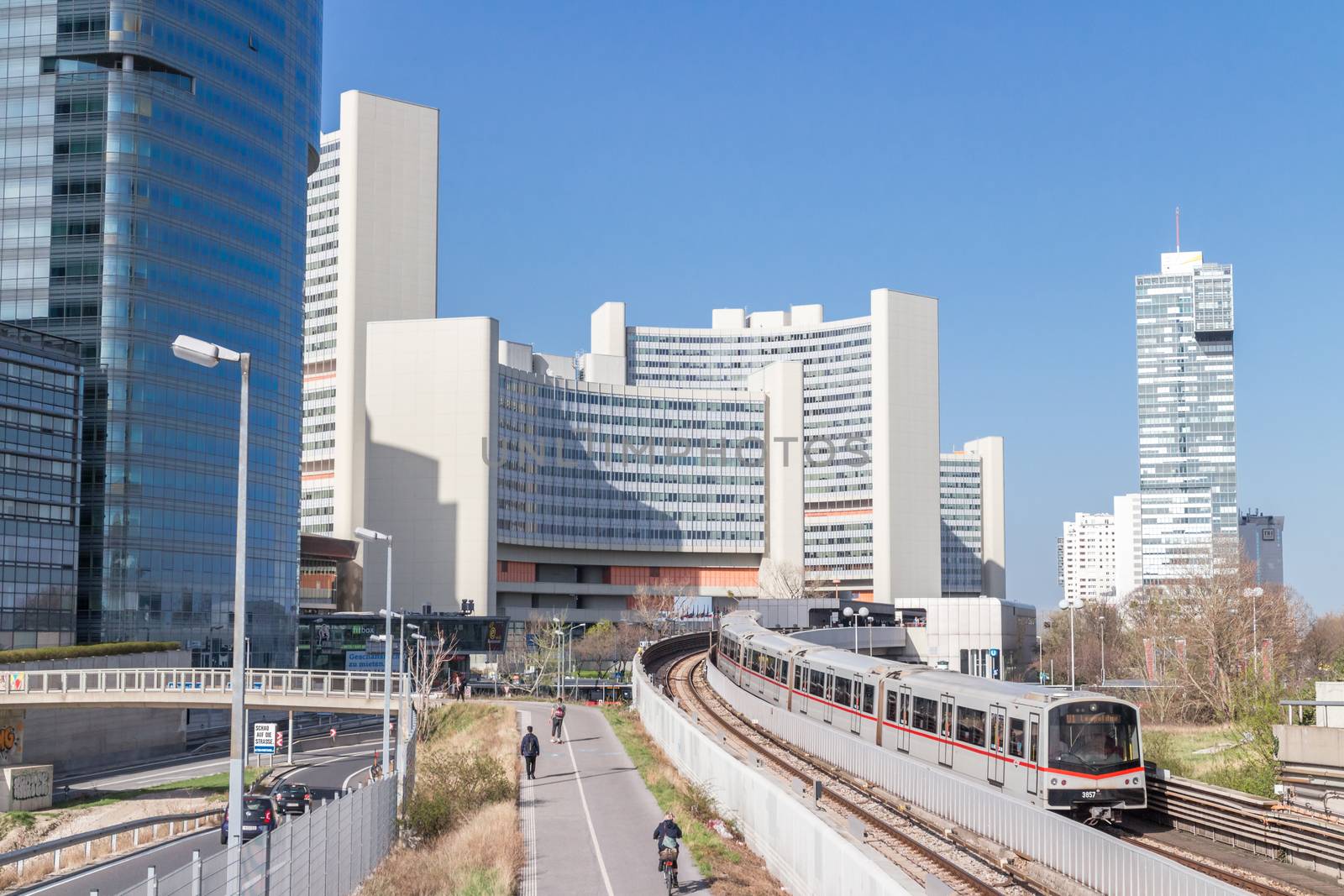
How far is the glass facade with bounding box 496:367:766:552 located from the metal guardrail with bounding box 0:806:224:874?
4638 inches

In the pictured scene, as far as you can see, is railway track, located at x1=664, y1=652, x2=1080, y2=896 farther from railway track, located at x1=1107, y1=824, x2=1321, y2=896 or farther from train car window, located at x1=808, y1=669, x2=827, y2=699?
railway track, located at x1=1107, y1=824, x2=1321, y2=896

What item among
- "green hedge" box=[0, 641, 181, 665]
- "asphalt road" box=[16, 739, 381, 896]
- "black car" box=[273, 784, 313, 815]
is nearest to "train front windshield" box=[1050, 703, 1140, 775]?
"asphalt road" box=[16, 739, 381, 896]

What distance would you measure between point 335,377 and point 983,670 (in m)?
103

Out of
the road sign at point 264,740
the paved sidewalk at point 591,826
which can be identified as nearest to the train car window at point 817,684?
the paved sidewalk at point 591,826

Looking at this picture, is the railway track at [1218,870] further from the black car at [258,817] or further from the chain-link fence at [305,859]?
the black car at [258,817]

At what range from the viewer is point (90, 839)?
146 feet

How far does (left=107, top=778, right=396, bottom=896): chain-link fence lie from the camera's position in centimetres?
1541

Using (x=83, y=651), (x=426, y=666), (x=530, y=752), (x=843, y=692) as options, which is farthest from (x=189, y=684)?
(x=843, y=692)

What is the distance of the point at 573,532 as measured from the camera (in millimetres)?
187500

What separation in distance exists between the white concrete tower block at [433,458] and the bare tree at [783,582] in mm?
44827

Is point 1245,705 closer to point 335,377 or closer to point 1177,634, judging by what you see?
point 1177,634

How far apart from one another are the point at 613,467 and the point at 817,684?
146 metres

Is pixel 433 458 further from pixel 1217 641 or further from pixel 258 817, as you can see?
pixel 258 817

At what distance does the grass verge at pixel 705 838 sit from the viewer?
2620cm
